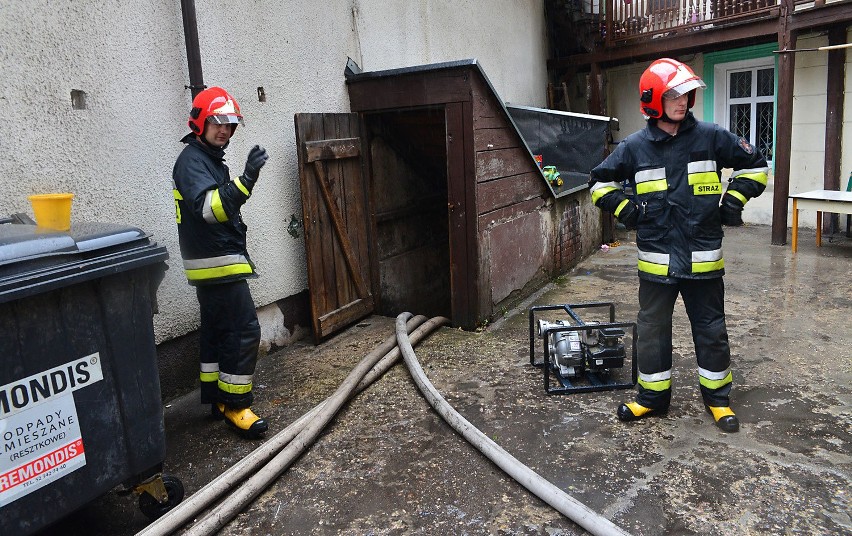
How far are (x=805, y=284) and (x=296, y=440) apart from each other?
20.0ft

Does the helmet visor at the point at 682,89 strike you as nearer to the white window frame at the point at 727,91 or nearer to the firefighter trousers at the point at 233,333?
the firefighter trousers at the point at 233,333

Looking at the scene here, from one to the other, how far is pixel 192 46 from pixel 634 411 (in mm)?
3727

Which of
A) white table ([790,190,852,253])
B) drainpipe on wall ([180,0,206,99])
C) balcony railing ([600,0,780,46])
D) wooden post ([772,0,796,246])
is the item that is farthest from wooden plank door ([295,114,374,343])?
balcony railing ([600,0,780,46])

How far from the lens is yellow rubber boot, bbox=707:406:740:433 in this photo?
3.61 metres

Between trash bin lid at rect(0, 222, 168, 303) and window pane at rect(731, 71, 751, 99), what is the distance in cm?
1107

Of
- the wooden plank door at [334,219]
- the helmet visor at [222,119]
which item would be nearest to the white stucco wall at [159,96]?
the wooden plank door at [334,219]

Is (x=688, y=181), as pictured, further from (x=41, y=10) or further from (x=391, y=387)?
(x=41, y=10)

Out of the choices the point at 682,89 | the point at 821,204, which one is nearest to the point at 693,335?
the point at 682,89

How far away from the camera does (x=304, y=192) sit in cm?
511

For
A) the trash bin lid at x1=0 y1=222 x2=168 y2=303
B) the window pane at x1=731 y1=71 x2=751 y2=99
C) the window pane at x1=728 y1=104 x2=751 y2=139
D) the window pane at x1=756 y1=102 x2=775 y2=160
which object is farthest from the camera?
the window pane at x1=728 y1=104 x2=751 y2=139

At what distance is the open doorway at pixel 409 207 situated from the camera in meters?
6.09

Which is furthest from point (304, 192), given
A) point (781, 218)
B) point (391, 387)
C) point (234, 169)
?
point (781, 218)

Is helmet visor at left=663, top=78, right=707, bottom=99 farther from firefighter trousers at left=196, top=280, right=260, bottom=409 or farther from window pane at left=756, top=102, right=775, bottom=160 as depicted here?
window pane at left=756, top=102, right=775, bottom=160

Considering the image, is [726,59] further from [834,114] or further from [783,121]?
[783,121]
